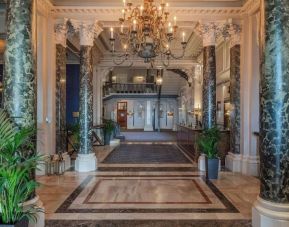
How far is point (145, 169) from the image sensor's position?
24.7 feet

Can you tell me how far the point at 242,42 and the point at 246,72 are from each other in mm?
722

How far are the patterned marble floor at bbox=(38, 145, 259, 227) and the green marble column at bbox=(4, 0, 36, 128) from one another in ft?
4.78

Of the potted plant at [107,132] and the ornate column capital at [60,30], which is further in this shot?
the potted plant at [107,132]

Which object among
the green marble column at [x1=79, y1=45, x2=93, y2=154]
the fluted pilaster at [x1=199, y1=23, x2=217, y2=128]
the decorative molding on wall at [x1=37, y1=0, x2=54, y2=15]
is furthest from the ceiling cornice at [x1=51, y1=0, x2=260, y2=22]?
the green marble column at [x1=79, y1=45, x2=93, y2=154]

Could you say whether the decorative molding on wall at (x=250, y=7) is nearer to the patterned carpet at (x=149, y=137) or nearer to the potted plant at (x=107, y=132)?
the potted plant at (x=107, y=132)

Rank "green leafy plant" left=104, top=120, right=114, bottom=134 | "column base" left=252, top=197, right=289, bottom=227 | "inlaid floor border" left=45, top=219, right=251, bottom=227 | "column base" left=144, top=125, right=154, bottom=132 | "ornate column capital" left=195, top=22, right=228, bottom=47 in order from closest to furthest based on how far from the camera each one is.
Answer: "column base" left=252, top=197, right=289, bottom=227 < "inlaid floor border" left=45, top=219, right=251, bottom=227 < "ornate column capital" left=195, top=22, right=228, bottom=47 < "green leafy plant" left=104, top=120, right=114, bottom=134 < "column base" left=144, top=125, right=154, bottom=132

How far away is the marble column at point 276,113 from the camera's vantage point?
10.8 feet

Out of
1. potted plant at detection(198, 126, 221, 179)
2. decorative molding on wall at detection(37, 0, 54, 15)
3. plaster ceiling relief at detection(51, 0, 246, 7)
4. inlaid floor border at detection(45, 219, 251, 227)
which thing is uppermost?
plaster ceiling relief at detection(51, 0, 246, 7)

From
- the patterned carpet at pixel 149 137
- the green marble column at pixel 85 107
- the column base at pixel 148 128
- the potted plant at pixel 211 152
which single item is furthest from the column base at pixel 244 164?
the column base at pixel 148 128

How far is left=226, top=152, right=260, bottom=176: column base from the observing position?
691 cm

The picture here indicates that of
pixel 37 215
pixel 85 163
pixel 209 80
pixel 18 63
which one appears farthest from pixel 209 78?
pixel 37 215

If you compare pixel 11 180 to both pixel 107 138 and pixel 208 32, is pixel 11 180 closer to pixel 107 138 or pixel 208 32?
pixel 208 32

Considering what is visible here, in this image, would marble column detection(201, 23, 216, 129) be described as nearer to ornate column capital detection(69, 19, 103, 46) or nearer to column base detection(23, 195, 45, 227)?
ornate column capital detection(69, 19, 103, 46)

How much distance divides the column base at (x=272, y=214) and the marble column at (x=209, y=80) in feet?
13.5
